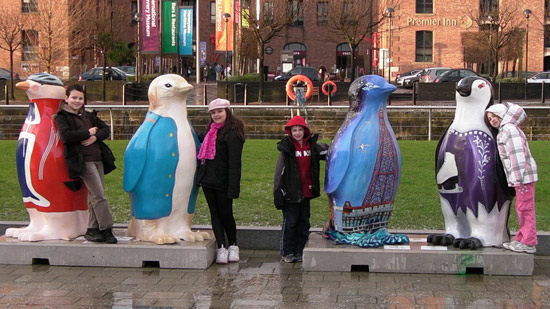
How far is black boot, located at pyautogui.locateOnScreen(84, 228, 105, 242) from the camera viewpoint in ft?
26.5

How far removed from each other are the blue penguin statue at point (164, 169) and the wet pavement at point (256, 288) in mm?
497

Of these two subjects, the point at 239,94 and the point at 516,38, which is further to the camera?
the point at 516,38

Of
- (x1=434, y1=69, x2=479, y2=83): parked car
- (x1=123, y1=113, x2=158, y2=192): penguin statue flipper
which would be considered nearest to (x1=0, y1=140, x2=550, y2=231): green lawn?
(x1=123, y1=113, x2=158, y2=192): penguin statue flipper

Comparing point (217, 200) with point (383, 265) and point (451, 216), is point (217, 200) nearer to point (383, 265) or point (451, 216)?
point (383, 265)

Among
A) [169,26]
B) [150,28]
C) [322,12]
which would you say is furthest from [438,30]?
[150,28]

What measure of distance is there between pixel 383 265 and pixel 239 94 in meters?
25.5

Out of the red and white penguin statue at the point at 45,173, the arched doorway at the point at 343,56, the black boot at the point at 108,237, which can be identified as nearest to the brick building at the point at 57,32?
the arched doorway at the point at 343,56

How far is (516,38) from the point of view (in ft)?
143

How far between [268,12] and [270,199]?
97.1 ft

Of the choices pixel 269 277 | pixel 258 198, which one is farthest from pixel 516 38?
pixel 269 277

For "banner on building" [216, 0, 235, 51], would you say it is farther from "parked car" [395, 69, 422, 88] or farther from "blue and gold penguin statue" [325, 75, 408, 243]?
"blue and gold penguin statue" [325, 75, 408, 243]

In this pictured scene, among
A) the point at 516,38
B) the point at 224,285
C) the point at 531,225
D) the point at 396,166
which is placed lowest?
the point at 224,285

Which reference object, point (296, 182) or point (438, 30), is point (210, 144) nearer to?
point (296, 182)

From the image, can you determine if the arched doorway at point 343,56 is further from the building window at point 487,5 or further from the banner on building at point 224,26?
the banner on building at point 224,26
